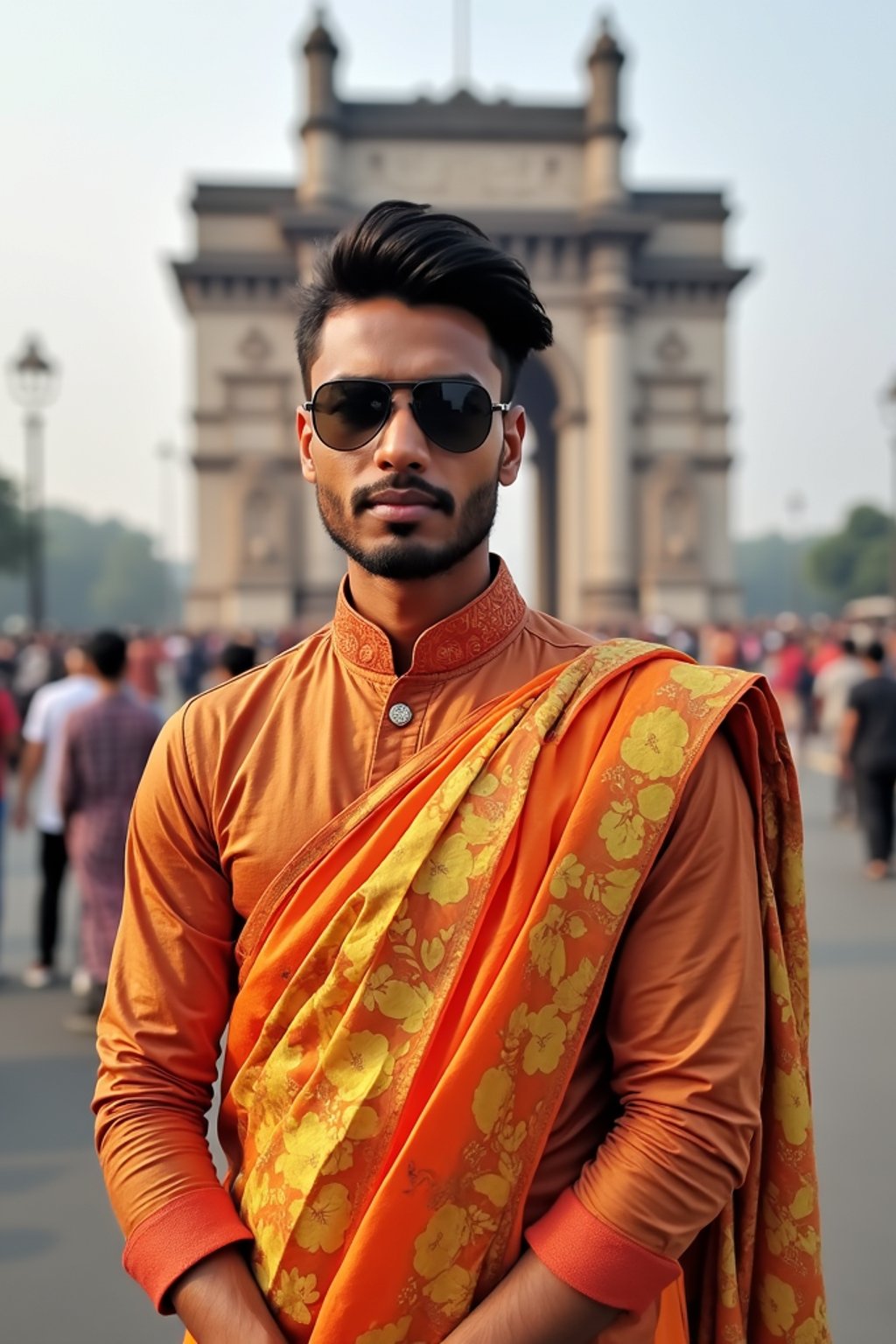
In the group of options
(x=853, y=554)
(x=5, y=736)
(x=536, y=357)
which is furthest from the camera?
(x=853, y=554)

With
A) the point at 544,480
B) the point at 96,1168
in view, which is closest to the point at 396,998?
the point at 96,1168

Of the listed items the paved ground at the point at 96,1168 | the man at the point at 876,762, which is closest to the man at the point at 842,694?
the man at the point at 876,762

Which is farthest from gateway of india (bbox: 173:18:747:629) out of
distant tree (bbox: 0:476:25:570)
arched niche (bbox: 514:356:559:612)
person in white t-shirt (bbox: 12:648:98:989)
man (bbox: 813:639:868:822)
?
distant tree (bbox: 0:476:25:570)

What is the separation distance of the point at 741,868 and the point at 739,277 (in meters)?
34.0

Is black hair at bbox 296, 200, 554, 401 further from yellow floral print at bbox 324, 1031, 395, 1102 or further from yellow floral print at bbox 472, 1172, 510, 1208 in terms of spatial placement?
yellow floral print at bbox 472, 1172, 510, 1208

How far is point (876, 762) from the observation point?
31.9 feet

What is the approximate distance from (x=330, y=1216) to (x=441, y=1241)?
140mm

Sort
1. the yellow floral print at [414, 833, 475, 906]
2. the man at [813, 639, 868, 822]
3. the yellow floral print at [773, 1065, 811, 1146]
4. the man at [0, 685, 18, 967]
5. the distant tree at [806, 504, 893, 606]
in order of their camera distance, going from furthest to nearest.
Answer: the distant tree at [806, 504, 893, 606] → the man at [813, 639, 868, 822] → the man at [0, 685, 18, 967] → the yellow floral print at [773, 1065, 811, 1146] → the yellow floral print at [414, 833, 475, 906]

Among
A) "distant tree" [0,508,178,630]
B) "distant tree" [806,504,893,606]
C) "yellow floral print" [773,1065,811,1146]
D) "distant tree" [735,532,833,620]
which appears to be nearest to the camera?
"yellow floral print" [773,1065,811,1146]

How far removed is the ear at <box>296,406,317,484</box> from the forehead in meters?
0.10

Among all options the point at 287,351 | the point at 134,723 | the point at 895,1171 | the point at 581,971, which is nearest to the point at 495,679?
the point at 581,971

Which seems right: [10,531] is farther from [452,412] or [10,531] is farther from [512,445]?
[452,412]

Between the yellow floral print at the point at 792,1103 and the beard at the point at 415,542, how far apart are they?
2.64 feet

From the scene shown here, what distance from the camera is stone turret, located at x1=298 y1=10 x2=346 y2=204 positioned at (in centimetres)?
3144
